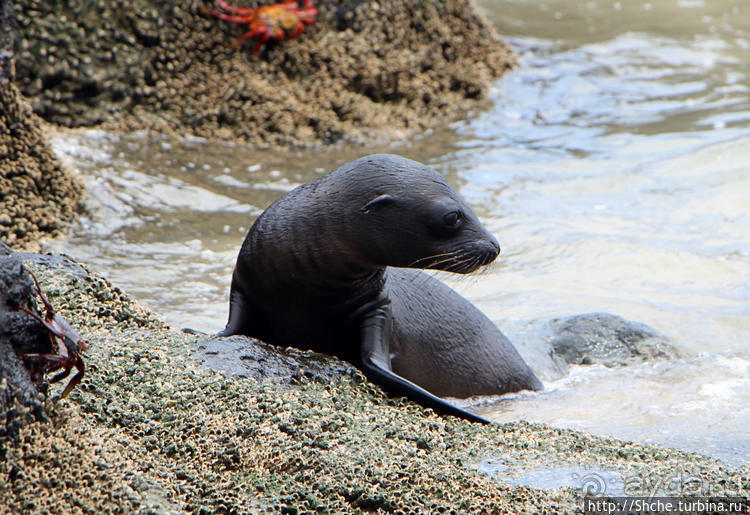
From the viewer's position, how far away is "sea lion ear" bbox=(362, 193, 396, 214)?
3.87 m

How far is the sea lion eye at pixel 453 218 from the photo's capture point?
3.89 meters

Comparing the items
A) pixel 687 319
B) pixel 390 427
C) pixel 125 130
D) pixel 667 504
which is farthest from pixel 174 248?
pixel 667 504

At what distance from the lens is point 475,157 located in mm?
9797

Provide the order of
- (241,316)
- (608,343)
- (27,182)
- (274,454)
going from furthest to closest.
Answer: (27,182) < (608,343) < (241,316) < (274,454)

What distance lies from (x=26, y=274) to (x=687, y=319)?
516 centimetres

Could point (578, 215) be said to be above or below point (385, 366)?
below

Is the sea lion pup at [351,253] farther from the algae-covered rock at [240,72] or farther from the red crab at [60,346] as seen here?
the algae-covered rock at [240,72]

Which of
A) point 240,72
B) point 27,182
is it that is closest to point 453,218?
point 27,182

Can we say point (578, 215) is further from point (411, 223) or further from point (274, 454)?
point (274, 454)

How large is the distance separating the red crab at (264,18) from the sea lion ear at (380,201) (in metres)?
6.40

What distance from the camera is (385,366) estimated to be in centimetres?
382

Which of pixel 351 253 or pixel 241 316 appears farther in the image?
pixel 241 316

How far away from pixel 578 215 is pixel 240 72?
3.72 m

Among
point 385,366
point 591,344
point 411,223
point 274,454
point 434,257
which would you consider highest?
point 411,223
